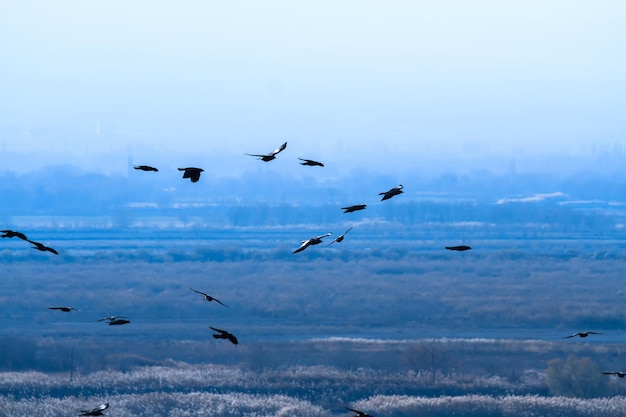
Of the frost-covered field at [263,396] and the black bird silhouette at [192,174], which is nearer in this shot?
the black bird silhouette at [192,174]

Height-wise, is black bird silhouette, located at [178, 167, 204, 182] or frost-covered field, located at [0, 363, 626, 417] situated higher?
black bird silhouette, located at [178, 167, 204, 182]

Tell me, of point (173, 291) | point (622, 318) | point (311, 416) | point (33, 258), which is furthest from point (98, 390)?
point (33, 258)

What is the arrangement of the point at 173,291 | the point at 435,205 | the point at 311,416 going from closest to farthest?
the point at 311,416 < the point at 173,291 < the point at 435,205

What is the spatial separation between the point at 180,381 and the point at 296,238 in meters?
99.0

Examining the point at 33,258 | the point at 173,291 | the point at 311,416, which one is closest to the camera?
the point at 311,416

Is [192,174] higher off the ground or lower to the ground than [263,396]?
higher

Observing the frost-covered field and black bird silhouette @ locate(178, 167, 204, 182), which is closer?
black bird silhouette @ locate(178, 167, 204, 182)

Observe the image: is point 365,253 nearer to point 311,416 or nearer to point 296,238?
point 296,238

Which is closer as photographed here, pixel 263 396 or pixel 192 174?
pixel 192 174

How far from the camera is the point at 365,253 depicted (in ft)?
411

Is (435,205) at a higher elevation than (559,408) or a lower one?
higher

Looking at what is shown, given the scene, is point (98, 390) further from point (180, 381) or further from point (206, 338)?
point (206, 338)

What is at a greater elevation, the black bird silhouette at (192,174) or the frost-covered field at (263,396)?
the black bird silhouette at (192,174)

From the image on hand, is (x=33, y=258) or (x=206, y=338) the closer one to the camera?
(x=206, y=338)
